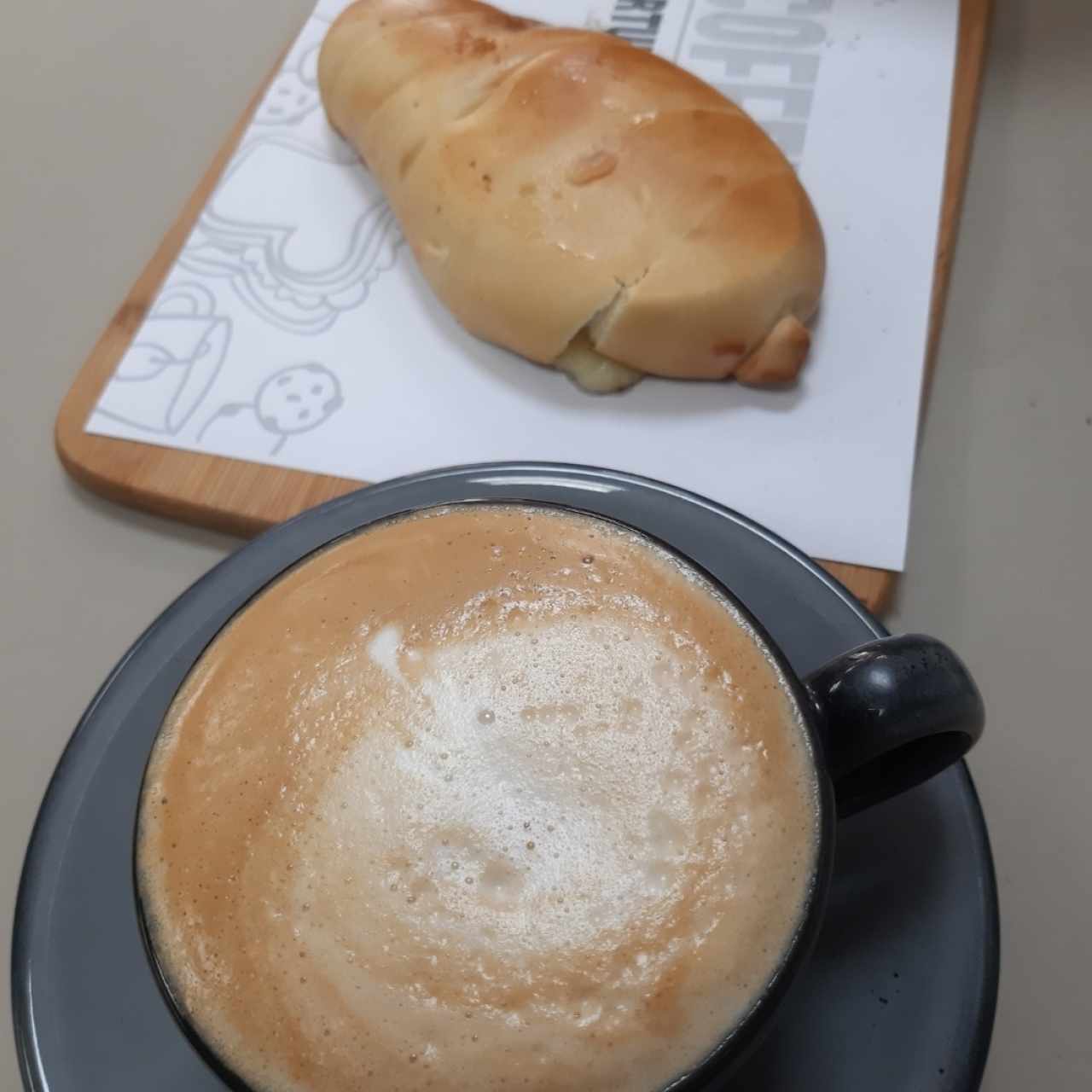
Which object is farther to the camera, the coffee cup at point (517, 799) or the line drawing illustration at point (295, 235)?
the line drawing illustration at point (295, 235)

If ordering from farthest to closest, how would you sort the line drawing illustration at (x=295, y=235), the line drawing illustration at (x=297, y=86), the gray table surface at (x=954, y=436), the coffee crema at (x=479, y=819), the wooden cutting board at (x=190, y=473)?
the line drawing illustration at (x=297, y=86)
the line drawing illustration at (x=295, y=235)
the wooden cutting board at (x=190, y=473)
the gray table surface at (x=954, y=436)
the coffee crema at (x=479, y=819)

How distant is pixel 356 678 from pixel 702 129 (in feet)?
1.71

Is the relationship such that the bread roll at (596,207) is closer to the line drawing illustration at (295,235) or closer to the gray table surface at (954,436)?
the line drawing illustration at (295,235)

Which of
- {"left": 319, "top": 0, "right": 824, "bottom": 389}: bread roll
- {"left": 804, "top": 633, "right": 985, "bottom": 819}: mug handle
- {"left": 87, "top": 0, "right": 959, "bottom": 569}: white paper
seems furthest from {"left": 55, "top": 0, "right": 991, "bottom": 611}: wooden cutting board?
{"left": 804, "top": 633, "right": 985, "bottom": 819}: mug handle

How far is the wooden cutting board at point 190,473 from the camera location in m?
0.70

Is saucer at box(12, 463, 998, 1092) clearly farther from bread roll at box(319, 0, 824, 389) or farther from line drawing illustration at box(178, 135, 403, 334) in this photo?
line drawing illustration at box(178, 135, 403, 334)

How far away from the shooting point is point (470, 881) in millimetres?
355

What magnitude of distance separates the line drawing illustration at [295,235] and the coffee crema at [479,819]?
433 millimetres

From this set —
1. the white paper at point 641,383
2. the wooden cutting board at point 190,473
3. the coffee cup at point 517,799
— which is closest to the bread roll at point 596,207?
the white paper at point 641,383

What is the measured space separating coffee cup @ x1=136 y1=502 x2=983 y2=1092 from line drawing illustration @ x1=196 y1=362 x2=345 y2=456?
0.33 metres

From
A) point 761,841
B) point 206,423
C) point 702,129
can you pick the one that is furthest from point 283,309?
point 761,841

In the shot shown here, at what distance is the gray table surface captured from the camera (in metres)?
0.57

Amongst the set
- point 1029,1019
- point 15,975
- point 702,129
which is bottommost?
point 1029,1019

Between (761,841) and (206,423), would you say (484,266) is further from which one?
(761,841)
